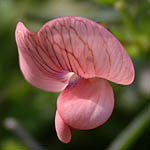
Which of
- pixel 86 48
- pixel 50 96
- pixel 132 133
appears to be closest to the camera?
pixel 86 48

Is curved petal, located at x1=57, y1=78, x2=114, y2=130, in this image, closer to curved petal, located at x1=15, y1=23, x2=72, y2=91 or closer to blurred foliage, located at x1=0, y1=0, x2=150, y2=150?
curved petal, located at x1=15, y1=23, x2=72, y2=91

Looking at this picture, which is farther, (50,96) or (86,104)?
(50,96)

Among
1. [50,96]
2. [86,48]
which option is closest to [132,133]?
[50,96]

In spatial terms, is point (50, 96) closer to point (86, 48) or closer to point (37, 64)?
point (37, 64)

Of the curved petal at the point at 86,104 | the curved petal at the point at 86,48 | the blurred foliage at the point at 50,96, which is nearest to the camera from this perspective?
the curved petal at the point at 86,48

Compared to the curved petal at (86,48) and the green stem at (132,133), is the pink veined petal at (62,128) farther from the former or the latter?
the green stem at (132,133)

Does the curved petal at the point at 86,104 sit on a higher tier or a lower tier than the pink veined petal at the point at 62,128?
higher

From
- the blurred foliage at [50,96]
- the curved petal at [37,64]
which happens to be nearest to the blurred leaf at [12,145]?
the blurred foliage at [50,96]
